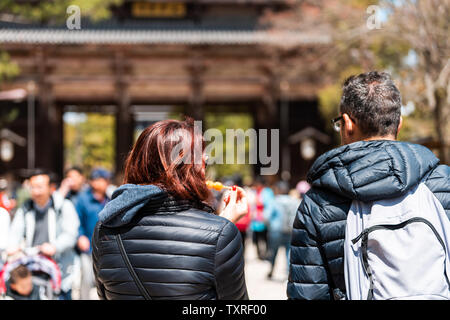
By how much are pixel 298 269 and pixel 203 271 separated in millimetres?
→ 367

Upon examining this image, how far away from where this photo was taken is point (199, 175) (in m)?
1.94

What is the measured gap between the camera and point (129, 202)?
1.81 m

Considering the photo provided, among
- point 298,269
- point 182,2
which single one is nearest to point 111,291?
point 298,269

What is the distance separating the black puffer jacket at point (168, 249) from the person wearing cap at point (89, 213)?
388 cm

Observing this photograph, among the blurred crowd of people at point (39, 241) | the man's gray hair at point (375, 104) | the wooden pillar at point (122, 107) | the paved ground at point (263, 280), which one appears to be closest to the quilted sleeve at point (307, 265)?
the man's gray hair at point (375, 104)

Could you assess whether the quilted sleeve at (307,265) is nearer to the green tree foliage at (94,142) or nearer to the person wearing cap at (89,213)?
the person wearing cap at (89,213)

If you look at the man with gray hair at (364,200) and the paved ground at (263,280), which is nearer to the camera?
the man with gray hair at (364,200)

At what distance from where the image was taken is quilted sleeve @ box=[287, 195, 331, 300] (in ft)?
5.94

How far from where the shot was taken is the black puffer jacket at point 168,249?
5.84 ft

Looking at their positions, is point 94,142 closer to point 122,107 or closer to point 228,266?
point 122,107

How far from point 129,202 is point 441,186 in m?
1.16

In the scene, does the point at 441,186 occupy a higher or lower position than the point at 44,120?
lower

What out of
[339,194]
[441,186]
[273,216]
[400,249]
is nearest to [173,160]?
[339,194]

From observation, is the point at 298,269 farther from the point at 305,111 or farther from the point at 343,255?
the point at 305,111
